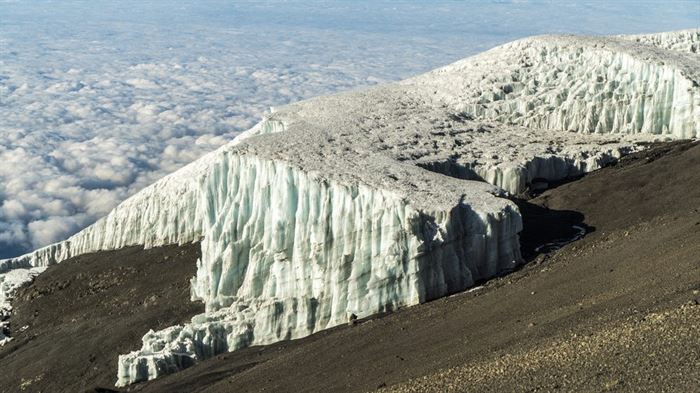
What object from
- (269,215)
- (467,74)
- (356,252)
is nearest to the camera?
(356,252)

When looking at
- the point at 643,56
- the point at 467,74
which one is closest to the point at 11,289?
the point at 467,74

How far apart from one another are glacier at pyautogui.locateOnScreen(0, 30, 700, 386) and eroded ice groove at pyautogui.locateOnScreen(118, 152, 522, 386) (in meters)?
0.06

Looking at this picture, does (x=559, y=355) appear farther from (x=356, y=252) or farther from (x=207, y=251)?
(x=207, y=251)

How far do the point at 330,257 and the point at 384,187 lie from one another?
3.90 meters

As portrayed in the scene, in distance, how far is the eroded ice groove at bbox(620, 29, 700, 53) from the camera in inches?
2889

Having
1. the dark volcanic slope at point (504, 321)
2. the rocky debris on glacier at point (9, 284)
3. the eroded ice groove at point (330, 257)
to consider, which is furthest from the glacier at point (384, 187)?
the rocky debris on glacier at point (9, 284)

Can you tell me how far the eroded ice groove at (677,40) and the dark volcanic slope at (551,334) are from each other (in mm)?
27974

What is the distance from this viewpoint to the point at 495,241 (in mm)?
42938

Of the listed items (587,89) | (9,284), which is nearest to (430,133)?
(587,89)

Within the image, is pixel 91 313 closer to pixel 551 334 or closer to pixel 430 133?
pixel 430 133

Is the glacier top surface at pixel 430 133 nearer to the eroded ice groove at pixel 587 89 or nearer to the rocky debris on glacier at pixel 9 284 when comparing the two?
the eroded ice groove at pixel 587 89

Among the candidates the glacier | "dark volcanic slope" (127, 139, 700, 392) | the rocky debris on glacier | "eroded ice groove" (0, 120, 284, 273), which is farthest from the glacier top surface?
the rocky debris on glacier

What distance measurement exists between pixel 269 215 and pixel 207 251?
457 cm

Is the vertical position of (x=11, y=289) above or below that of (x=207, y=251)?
below
